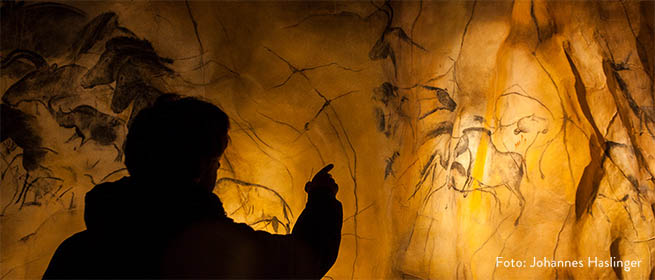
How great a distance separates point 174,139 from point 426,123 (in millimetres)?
1141

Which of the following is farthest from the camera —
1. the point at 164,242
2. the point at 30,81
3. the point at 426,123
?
the point at 426,123

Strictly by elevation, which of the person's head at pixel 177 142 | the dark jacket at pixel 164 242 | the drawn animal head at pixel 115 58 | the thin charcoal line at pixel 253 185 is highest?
the drawn animal head at pixel 115 58

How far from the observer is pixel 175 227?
107 centimetres

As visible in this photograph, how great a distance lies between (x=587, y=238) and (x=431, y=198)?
2.07ft

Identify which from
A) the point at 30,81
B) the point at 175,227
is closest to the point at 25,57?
the point at 30,81

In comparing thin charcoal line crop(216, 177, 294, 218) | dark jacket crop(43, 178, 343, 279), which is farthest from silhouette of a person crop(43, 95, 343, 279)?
thin charcoal line crop(216, 177, 294, 218)

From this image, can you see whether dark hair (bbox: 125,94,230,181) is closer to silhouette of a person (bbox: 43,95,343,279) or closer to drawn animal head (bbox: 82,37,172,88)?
silhouette of a person (bbox: 43,95,343,279)

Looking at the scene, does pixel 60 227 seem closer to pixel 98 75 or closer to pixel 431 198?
pixel 98 75

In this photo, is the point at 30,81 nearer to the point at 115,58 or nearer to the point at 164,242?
the point at 115,58

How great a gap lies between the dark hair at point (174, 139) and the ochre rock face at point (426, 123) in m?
0.68

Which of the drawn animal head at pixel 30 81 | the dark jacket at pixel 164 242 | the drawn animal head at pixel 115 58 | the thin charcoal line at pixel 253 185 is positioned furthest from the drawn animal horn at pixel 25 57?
the dark jacket at pixel 164 242

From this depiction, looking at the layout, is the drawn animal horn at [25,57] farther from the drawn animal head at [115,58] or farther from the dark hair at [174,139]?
the dark hair at [174,139]

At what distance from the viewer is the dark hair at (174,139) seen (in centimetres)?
113

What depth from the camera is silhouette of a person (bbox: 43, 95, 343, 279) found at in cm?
104
